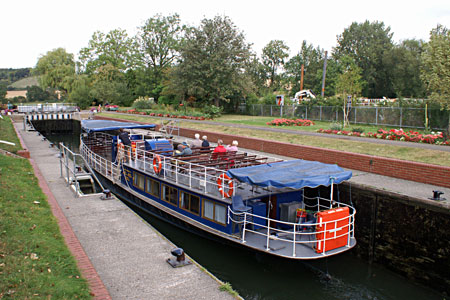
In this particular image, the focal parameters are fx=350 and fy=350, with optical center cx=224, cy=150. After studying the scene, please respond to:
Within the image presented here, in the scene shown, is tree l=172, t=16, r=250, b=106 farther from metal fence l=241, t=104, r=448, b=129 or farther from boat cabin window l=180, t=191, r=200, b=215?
boat cabin window l=180, t=191, r=200, b=215

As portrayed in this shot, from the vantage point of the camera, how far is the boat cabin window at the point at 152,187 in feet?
51.3

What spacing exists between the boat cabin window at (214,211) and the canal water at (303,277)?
1.12 metres

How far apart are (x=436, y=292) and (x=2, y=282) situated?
38.8ft

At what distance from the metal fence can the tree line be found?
255 cm

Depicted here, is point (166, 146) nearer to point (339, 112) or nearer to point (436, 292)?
point (436, 292)

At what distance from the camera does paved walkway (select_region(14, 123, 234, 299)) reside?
7.76m

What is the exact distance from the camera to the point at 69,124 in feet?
193

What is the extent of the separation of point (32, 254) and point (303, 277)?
815cm

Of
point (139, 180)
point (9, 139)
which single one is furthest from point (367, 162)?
point (9, 139)

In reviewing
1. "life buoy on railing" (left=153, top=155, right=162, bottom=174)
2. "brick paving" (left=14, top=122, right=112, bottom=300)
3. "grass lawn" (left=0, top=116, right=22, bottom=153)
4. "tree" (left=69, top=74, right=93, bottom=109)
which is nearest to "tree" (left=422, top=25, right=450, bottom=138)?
"life buoy on railing" (left=153, top=155, right=162, bottom=174)

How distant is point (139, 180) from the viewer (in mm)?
16938

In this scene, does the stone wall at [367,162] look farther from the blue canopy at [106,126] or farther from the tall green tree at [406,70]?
the tall green tree at [406,70]

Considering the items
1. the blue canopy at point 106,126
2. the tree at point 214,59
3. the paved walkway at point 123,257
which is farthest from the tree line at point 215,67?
the paved walkway at point 123,257

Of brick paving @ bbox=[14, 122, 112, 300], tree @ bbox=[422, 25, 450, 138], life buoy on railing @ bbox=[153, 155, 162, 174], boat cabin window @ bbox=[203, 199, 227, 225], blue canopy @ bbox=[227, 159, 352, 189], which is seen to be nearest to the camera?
brick paving @ bbox=[14, 122, 112, 300]
